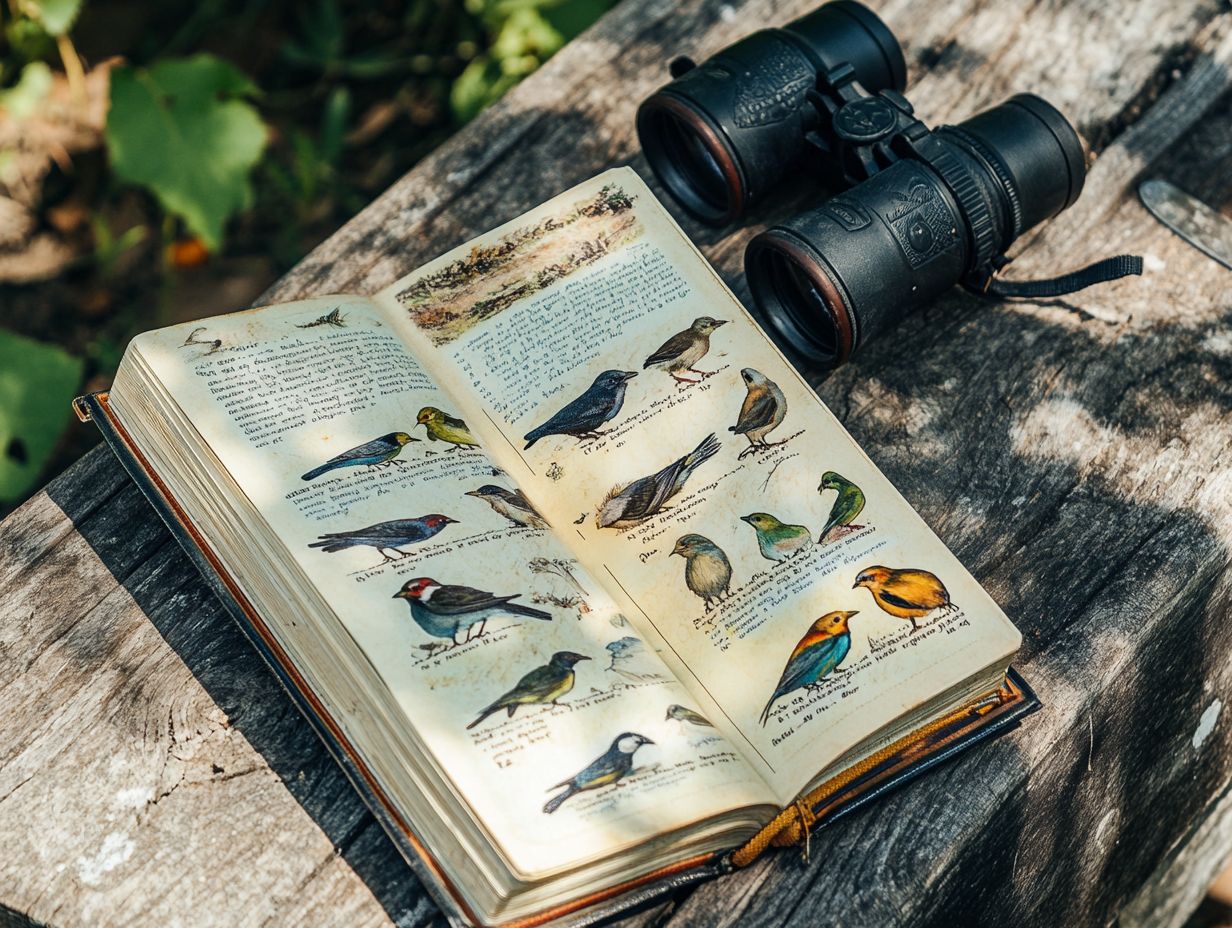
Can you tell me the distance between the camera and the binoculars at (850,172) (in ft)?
4.62

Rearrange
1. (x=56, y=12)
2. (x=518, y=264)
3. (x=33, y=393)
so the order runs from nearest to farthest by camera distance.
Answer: (x=518, y=264) → (x=33, y=393) → (x=56, y=12)

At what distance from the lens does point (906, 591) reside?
1239mm

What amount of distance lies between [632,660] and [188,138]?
60.4 inches

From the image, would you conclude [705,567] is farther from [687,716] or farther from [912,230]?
[912,230]

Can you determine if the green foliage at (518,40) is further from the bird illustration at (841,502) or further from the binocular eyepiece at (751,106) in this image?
the bird illustration at (841,502)

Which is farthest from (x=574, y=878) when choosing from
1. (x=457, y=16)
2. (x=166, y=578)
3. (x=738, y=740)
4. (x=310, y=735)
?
(x=457, y=16)

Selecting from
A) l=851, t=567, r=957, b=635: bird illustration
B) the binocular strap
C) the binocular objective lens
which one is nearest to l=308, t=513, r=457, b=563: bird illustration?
l=851, t=567, r=957, b=635: bird illustration

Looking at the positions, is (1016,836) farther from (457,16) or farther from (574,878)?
(457,16)

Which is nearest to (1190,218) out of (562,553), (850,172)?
(850,172)

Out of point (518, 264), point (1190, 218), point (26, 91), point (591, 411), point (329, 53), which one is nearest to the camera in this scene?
point (591, 411)

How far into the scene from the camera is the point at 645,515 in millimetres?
1296

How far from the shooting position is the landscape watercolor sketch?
1.44 meters

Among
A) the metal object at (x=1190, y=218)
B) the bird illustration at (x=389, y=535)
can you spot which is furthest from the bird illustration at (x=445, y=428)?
the metal object at (x=1190, y=218)

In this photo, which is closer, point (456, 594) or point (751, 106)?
point (456, 594)
